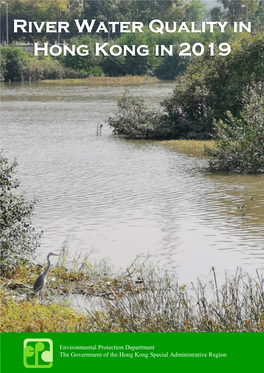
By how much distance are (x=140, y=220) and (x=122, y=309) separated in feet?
29.2

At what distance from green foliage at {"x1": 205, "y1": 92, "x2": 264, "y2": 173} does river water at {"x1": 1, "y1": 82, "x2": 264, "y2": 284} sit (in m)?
0.57

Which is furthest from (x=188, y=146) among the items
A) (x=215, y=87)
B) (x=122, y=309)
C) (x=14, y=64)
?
(x=14, y=64)

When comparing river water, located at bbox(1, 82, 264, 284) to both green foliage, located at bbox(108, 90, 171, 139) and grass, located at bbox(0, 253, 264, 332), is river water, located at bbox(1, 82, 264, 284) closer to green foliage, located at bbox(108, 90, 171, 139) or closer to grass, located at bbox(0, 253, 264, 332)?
green foliage, located at bbox(108, 90, 171, 139)

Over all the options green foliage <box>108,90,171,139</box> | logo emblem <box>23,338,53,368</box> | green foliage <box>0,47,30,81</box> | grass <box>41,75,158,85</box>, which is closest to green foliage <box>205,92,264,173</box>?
Result: green foliage <box>108,90,171,139</box>

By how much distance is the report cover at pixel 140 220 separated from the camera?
26.5 feet

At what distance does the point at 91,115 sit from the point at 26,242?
33815mm

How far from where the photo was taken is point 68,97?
6141 centimetres

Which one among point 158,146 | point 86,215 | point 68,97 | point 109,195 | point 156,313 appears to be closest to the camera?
point 156,313

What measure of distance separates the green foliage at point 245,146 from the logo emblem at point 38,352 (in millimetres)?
17550

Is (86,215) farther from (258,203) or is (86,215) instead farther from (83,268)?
(83,268)

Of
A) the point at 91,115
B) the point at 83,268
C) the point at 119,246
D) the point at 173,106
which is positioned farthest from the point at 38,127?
the point at 83,268

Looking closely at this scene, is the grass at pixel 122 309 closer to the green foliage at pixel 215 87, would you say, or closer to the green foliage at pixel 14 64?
the green foliage at pixel 215 87

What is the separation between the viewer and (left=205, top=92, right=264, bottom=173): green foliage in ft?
76.7

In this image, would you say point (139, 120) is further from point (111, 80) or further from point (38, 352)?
point (111, 80)
